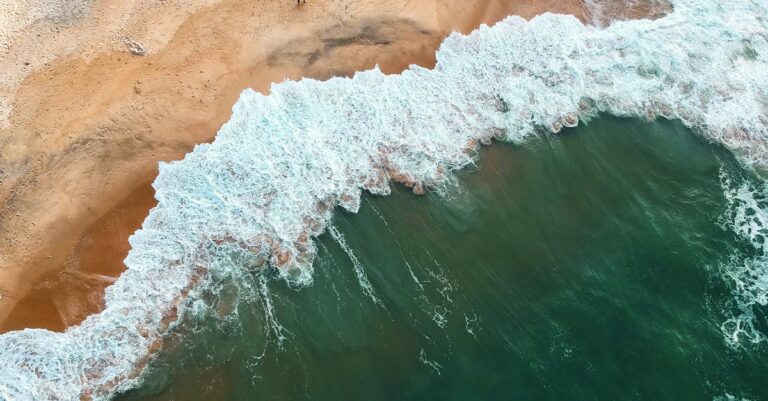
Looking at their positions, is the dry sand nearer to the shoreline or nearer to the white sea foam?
the shoreline

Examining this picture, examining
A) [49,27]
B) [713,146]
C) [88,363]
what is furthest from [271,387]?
[713,146]

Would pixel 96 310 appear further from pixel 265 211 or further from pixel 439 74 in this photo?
pixel 439 74

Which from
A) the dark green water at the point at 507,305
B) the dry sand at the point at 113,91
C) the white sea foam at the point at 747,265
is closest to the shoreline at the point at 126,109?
the dry sand at the point at 113,91

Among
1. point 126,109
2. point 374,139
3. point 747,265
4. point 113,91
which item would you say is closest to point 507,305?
point 374,139

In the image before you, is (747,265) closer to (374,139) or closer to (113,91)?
(374,139)

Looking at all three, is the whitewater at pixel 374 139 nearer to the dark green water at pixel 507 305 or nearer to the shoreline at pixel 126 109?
the shoreline at pixel 126 109
